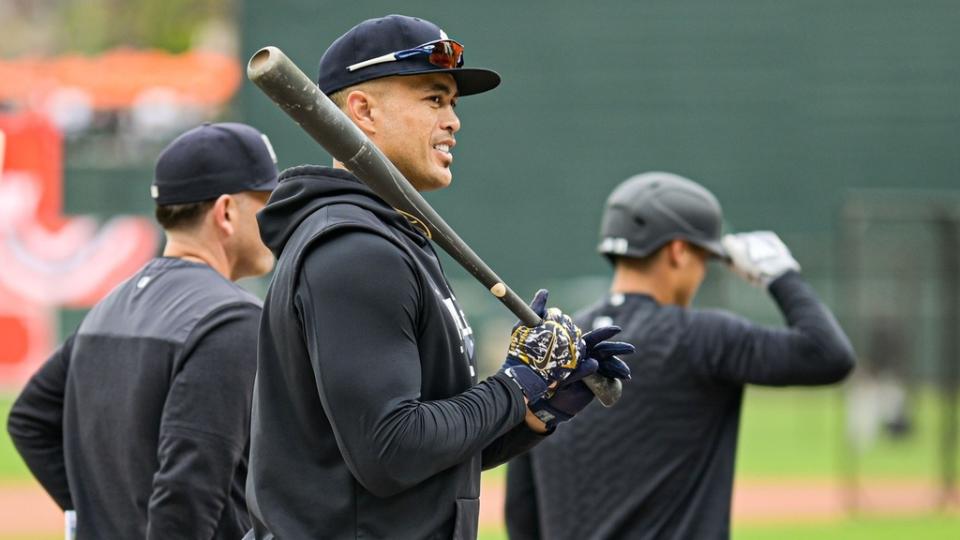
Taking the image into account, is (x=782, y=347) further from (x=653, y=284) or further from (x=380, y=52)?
(x=380, y=52)

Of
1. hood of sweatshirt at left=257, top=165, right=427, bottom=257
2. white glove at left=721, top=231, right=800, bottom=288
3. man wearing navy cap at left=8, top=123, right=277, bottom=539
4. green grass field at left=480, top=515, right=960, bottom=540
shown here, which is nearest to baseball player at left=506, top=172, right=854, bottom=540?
white glove at left=721, top=231, right=800, bottom=288

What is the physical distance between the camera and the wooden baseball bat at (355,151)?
286 centimetres

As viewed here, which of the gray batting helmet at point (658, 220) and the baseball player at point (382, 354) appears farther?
the gray batting helmet at point (658, 220)

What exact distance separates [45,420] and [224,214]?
2.57ft

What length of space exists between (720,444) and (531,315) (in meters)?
1.56

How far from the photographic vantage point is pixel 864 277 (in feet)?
68.7

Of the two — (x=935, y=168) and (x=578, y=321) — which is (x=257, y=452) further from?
(x=935, y=168)

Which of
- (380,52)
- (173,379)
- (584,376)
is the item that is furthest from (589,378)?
(173,379)

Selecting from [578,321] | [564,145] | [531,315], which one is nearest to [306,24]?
[564,145]

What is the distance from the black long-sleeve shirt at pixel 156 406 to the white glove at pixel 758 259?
1.84m

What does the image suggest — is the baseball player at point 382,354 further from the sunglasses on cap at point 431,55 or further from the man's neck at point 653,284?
the man's neck at point 653,284

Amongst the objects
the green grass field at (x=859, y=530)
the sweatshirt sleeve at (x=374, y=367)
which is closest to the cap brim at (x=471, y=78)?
the sweatshirt sleeve at (x=374, y=367)

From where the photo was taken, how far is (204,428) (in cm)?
373

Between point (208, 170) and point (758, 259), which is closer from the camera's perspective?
point (208, 170)
